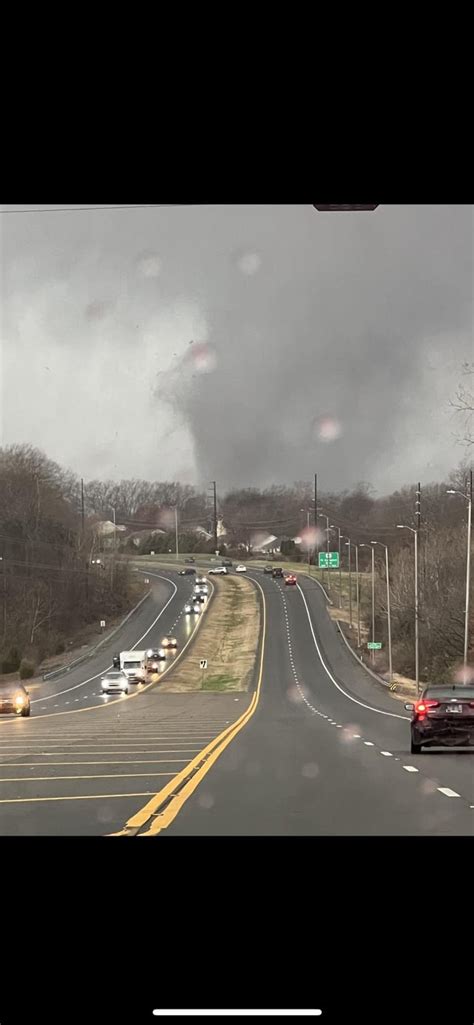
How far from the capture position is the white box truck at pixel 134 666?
9444 cm

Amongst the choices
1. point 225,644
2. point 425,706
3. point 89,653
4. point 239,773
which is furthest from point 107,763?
point 225,644

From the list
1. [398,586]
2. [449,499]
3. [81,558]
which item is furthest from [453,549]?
[81,558]

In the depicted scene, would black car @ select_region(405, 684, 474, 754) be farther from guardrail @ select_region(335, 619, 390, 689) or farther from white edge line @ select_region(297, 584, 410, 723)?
guardrail @ select_region(335, 619, 390, 689)

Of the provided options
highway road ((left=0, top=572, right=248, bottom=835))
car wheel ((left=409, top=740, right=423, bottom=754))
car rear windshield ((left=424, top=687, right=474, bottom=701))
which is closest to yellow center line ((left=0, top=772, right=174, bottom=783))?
highway road ((left=0, top=572, right=248, bottom=835))

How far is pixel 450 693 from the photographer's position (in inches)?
1146

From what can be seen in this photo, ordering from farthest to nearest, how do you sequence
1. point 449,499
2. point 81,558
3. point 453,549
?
point 81,558 → point 449,499 → point 453,549

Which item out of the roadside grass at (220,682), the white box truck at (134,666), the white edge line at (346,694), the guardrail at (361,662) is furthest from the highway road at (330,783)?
the white box truck at (134,666)

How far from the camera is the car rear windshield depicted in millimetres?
28859

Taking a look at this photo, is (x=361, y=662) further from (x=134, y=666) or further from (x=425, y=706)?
(x=425, y=706)

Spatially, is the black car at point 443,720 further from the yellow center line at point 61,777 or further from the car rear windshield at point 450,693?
the yellow center line at point 61,777
